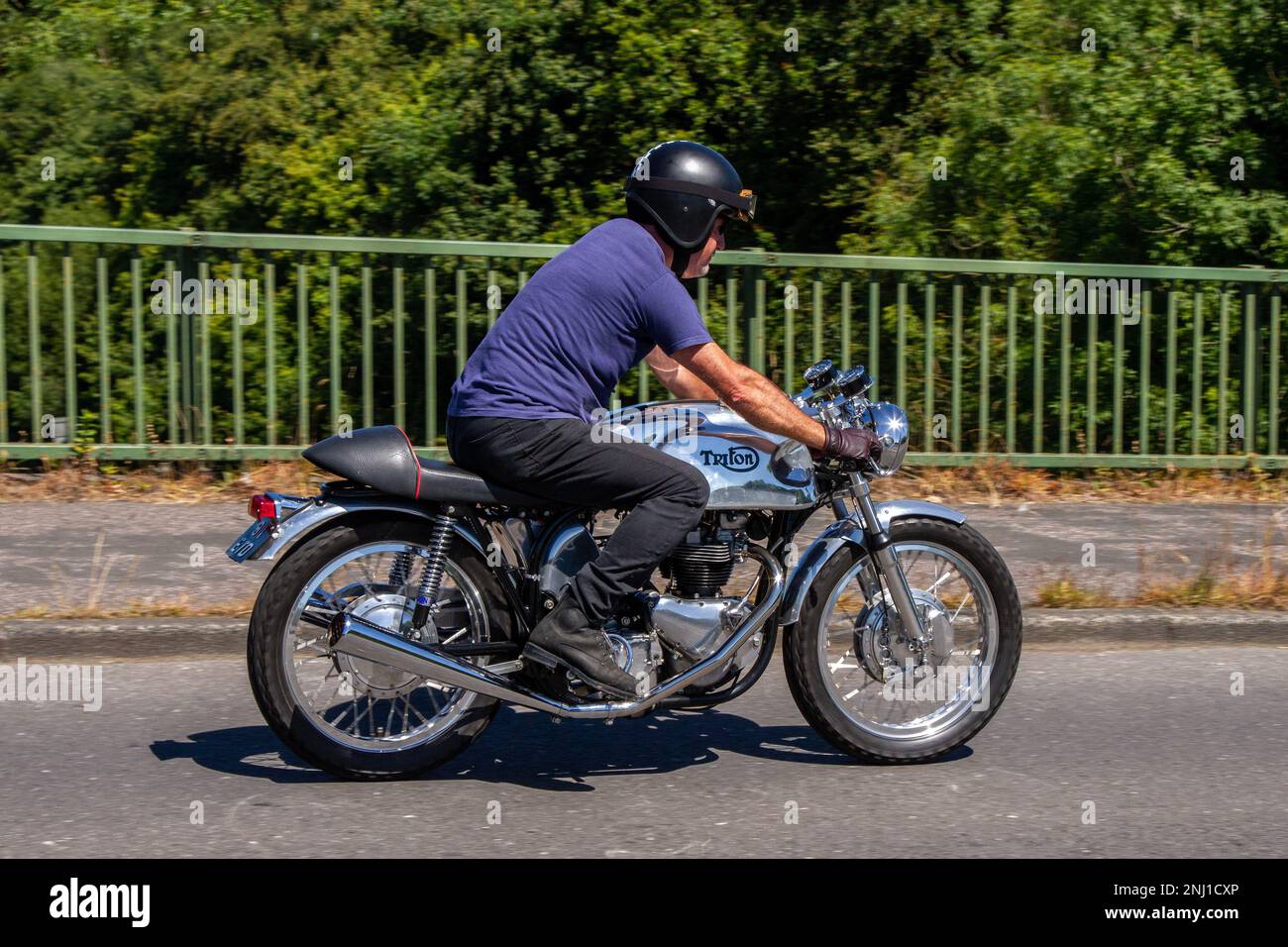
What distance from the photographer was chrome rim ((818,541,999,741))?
18.3 feet

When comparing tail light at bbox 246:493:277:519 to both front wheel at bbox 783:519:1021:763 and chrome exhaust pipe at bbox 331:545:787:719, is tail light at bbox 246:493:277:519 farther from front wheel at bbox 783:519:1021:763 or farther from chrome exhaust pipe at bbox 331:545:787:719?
front wheel at bbox 783:519:1021:763

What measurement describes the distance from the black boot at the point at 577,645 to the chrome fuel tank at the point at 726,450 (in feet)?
1.75

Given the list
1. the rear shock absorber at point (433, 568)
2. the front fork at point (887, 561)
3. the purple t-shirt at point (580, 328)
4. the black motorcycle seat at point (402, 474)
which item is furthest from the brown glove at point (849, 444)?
the rear shock absorber at point (433, 568)

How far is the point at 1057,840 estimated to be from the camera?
486 centimetres

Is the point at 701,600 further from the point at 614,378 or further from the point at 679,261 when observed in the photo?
the point at 679,261

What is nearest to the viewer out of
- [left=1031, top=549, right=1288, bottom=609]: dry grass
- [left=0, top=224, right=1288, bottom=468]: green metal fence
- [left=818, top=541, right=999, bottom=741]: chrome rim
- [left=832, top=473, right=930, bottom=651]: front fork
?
[left=832, top=473, right=930, bottom=651]: front fork

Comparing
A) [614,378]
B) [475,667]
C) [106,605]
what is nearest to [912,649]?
[614,378]

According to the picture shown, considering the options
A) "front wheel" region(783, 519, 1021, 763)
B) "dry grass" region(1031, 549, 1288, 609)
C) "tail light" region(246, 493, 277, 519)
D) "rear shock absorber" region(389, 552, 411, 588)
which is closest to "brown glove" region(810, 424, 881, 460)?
"front wheel" region(783, 519, 1021, 763)

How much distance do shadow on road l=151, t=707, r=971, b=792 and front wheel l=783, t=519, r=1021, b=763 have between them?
0.16m

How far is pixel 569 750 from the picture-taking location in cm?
579

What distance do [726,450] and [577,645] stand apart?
2.51ft

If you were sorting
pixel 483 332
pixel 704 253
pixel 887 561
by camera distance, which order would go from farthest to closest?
pixel 483 332, pixel 887 561, pixel 704 253

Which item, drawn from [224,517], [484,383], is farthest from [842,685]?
[224,517]

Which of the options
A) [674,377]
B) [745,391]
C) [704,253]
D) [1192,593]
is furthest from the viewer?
[1192,593]
